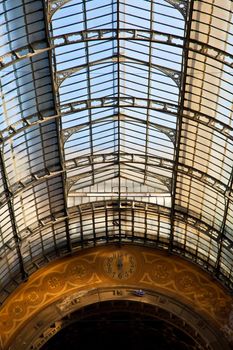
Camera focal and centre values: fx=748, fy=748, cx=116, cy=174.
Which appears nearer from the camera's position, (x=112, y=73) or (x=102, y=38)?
(x=102, y=38)

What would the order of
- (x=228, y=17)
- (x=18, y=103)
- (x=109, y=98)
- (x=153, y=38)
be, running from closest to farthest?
A: (x=228, y=17)
(x=153, y=38)
(x=18, y=103)
(x=109, y=98)

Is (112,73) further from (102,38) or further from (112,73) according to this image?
(102,38)

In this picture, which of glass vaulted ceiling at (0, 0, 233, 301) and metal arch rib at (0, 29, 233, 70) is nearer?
glass vaulted ceiling at (0, 0, 233, 301)

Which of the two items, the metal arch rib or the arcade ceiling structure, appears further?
the metal arch rib

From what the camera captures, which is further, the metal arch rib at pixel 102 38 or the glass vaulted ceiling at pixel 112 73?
the metal arch rib at pixel 102 38

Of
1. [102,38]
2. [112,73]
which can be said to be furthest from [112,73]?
[102,38]

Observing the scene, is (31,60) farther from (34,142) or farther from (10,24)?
(34,142)

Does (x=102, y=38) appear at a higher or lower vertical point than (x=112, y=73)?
lower

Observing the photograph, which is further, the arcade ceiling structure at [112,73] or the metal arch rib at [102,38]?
the metal arch rib at [102,38]

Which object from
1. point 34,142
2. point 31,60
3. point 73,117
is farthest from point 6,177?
point 31,60

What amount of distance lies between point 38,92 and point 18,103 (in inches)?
53.7

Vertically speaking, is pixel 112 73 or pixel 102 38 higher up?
pixel 112 73

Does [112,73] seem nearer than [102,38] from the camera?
No

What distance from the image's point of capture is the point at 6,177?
48750mm
